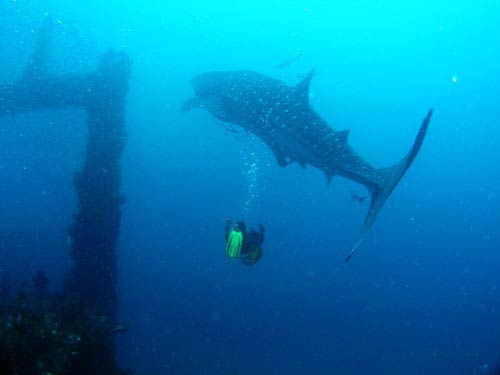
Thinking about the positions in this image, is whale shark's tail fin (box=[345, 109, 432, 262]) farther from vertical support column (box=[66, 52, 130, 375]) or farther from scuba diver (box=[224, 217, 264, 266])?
vertical support column (box=[66, 52, 130, 375])

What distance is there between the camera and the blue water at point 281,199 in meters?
23.3

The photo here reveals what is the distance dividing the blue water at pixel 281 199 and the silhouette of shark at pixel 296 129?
127 centimetres

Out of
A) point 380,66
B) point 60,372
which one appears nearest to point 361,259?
point 380,66

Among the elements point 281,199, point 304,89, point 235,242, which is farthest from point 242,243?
point 281,199

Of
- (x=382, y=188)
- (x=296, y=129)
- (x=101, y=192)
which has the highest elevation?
(x=296, y=129)

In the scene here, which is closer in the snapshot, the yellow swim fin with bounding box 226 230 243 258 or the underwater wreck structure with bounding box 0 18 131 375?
the yellow swim fin with bounding box 226 230 243 258

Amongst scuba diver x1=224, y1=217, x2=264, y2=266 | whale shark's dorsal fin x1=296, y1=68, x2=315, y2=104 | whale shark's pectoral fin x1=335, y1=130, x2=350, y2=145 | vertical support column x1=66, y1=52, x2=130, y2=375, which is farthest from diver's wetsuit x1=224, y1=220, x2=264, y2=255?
vertical support column x1=66, y1=52, x2=130, y2=375

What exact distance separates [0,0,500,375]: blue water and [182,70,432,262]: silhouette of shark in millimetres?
1271

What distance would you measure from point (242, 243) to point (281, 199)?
98.9 feet

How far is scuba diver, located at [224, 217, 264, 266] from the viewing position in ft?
18.4

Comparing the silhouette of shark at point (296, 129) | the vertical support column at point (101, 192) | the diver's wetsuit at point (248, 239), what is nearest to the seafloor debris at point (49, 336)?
the vertical support column at point (101, 192)

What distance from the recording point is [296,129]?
6.04 metres

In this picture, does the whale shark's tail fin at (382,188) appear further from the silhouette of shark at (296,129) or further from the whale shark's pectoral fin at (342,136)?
the whale shark's pectoral fin at (342,136)

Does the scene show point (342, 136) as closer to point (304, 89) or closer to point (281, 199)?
point (304, 89)
